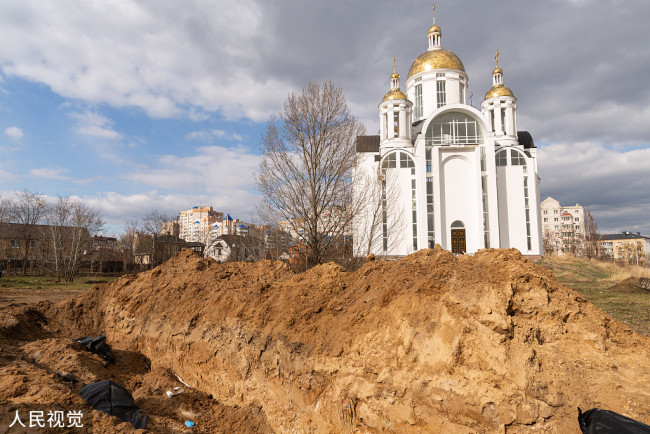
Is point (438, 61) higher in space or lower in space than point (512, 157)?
higher

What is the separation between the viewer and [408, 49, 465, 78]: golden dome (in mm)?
35969

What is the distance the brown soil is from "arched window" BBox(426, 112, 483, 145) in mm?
28308

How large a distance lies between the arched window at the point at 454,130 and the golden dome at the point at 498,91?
215 inches

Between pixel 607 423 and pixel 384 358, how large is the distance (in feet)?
6.56

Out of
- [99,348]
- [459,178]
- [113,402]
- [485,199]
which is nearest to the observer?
[113,402]

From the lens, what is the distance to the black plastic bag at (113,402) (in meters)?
4.43

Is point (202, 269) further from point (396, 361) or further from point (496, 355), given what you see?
point (496, 355)

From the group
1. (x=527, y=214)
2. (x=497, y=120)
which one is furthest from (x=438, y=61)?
(x=527, y=214)

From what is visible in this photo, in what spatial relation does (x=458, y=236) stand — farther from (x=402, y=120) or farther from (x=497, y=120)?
(x=497, y=120)

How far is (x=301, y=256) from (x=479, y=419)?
434 inches

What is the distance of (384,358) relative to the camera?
3969 mm

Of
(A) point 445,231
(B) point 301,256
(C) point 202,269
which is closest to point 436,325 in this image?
(C) point 202,269

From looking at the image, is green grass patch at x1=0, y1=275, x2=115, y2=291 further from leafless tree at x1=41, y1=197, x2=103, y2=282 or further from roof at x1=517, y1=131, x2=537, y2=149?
roof at x1=517, y1=131, x2=537, y2=149

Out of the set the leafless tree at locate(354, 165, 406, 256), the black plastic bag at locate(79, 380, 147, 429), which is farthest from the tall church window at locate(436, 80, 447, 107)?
the black plastic bag at locate(79, 380, 147, 429)
